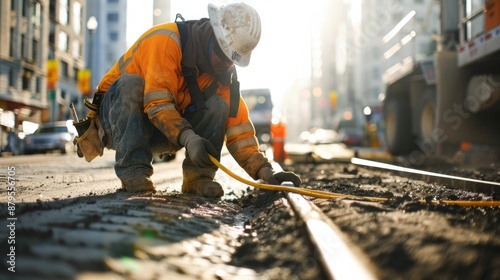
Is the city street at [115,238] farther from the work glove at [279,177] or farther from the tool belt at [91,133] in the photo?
the tool belt at [91,133]

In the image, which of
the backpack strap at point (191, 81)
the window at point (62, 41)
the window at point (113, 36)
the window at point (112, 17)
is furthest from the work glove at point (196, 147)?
the window at point (112, 17)

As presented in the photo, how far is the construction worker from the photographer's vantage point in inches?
143

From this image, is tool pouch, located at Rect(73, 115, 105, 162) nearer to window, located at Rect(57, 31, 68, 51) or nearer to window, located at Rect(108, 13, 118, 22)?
window, located at Rect(57, 31, 68, 51)

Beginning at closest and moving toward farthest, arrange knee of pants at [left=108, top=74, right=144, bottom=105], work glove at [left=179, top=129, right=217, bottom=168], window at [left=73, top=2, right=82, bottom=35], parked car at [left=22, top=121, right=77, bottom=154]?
work glove at [left=179, top=129, right=217, bottom=168] → knee of pants at [left=108, top=74, right=144, bottom=105] → parked car at [left=22, top=121, right=77, bottom=154] → window at [left=73, top=2, right=82, bottom=35]

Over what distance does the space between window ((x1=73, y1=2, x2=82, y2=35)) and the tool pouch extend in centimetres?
4024

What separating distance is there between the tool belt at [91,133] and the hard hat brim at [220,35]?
110cm

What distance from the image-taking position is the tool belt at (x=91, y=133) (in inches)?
166

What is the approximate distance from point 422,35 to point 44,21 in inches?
1123

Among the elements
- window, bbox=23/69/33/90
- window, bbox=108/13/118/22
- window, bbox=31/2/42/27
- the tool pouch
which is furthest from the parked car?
window, bbox=108/13/118/22

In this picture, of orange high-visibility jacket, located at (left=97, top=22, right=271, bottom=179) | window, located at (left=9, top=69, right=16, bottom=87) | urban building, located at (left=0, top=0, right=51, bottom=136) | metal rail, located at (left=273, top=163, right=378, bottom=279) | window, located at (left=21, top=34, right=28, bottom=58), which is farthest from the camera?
window, located at (left=21, top=34, right=28, bottom=58)

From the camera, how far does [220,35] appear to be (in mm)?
3832

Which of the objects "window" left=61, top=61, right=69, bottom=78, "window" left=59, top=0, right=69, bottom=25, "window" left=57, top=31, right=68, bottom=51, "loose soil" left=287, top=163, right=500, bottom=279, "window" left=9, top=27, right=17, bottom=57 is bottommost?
"loose soil" left=287, top=163, right=500, bottom=279

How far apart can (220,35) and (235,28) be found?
120 mm

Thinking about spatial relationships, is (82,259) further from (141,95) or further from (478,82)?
(478,82)
